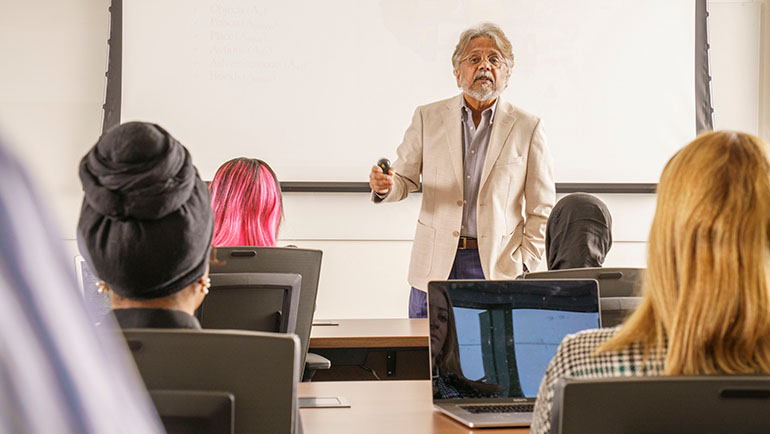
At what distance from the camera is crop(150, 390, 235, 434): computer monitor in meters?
1.08

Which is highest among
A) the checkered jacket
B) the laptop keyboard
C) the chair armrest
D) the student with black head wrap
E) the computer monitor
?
the student with black head wrap

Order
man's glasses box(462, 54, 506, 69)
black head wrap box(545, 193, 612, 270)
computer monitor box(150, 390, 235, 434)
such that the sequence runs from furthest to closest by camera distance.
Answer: man's glasses box(462, 54, 506, 69)
black head wrap box(545, 193, 612, 270)
computer monitor box(150, 390, 235, 434)

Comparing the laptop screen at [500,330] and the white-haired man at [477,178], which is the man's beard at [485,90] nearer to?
the white-haired man at [477,178]

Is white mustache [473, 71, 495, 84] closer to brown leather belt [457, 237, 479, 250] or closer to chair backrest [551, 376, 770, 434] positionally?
brown leather belt [457, 237, 479, 250]

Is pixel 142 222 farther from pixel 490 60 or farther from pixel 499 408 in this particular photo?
pixel 490 60

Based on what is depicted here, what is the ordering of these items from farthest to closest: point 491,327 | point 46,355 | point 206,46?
point 206,46 → point 491,327 → point 46,355

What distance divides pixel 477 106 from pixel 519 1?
54.6 inches

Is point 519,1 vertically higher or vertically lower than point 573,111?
higher

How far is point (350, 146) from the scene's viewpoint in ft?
14.6

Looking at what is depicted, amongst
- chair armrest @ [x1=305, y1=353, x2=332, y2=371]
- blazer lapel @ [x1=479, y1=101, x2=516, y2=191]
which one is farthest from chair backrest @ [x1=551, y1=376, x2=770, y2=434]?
blazer lapel @ [x1=479, y1=101, x2=516, y2=191]

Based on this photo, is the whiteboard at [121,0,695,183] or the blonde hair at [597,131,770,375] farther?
the whiteboard at [121,0,695,183]

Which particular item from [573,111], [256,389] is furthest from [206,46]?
[256,389]

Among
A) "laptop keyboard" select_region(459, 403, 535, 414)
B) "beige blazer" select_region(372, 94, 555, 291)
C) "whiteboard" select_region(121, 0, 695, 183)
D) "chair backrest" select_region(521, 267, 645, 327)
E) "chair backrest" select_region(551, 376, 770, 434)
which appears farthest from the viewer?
"whiteboard" select_region(121, 0, 695, 183)

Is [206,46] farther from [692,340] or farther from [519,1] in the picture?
Answer: [692,340]
